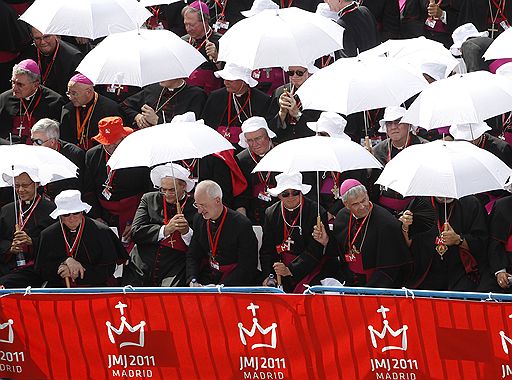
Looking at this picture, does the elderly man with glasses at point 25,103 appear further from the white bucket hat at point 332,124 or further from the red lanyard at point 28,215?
the white bucket hat at point 332,124

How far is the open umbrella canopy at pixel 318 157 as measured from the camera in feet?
35.7

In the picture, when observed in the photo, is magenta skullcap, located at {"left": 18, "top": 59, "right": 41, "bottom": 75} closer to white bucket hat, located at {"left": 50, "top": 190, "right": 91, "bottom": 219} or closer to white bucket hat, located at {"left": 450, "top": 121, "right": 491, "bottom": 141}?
white bucket hat, located at {"left": 50, "top": 190, "right": 91, "bottom": 219}

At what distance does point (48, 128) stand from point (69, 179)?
1.75 feet

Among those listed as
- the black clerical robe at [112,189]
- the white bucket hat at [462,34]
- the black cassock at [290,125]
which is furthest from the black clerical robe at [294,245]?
the white bucket hat at [462,34]

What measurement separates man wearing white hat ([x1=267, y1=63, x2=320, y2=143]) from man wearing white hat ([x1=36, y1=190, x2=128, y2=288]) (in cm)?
219

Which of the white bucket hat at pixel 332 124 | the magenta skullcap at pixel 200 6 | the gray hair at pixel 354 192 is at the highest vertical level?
the magenta skullcap at pixel 200 6

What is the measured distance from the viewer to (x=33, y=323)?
388 inches

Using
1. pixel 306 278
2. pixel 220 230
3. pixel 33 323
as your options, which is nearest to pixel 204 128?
pixel 220 230

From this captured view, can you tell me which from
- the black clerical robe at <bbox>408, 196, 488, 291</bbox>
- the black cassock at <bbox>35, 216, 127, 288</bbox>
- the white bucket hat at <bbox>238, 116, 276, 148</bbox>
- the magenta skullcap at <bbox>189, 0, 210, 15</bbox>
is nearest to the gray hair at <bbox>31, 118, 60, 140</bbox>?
the black cassock at <bbox>35, 216, 127, 288</bbox>

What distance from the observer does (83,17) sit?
13.0 meters

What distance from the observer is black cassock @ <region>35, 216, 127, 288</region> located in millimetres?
11633

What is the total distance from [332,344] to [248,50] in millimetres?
3868

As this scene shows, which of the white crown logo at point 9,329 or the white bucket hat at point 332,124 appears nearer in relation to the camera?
the white crown logo at point 9,329

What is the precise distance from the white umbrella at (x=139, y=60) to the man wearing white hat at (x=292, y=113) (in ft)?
3.10
